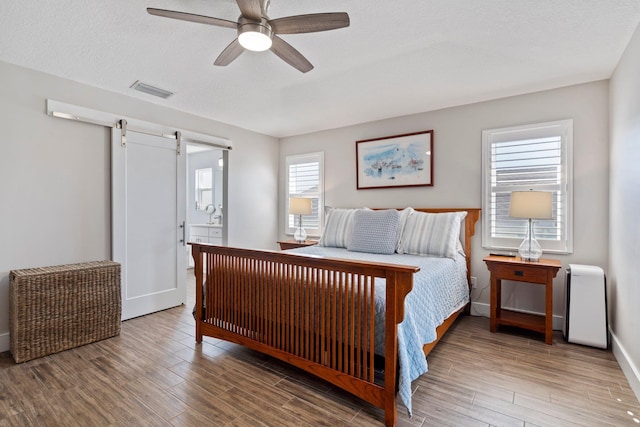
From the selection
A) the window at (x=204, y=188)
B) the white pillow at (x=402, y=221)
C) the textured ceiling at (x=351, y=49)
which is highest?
the textured ceiling at (x=351, y=49)

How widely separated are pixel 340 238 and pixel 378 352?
2.03m

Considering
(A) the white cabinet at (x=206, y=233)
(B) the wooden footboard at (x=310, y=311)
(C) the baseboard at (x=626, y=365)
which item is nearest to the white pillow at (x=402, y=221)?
(B) the wooden footboard at (x=310, y=311)

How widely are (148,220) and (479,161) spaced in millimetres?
3780

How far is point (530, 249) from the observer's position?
3.02 metres

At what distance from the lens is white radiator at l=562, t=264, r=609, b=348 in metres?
2.65

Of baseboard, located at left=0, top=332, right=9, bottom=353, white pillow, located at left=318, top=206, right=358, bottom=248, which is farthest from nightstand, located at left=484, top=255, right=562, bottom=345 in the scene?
baseboard, located at left=0, top=332, right=9, bottom=353

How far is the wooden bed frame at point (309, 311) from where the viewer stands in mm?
1758

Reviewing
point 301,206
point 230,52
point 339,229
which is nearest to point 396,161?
point 339,229

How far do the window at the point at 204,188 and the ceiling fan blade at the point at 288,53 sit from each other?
5.02m

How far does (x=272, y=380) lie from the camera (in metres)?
2.20

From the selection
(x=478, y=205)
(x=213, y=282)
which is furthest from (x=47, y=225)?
(x=478, y=205)

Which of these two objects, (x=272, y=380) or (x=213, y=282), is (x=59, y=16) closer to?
(x=213, y=282)

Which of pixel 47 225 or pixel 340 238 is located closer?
pixel 47 225

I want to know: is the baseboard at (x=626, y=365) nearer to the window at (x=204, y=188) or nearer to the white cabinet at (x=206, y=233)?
the white cabinet at (x=206, y=233)
